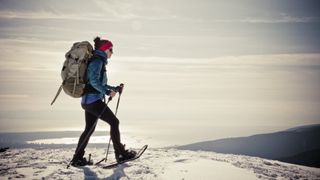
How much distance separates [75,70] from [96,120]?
1.49 metres

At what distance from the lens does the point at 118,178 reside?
6.91m

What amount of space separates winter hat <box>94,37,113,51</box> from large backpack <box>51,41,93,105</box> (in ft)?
1.00

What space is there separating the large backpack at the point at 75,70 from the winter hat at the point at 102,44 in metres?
0.31

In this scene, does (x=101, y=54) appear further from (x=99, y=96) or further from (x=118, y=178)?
(x=118, y=178)

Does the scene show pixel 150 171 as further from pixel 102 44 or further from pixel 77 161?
pixel 102 44

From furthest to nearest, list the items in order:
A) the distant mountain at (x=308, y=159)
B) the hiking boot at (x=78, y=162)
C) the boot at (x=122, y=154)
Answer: the distant mountain at (x=308, y=159), the boot at (x=122, y=154), the hiking boot at (x=78, y=162)

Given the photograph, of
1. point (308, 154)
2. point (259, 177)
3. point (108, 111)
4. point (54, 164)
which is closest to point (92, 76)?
point (108, 111)

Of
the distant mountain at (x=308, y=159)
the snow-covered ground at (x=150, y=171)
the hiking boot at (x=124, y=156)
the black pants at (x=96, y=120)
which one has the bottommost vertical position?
the distant mountain at (x=308, y=159)

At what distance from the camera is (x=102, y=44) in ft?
25.8

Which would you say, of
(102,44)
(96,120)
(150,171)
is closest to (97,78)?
(102,44)

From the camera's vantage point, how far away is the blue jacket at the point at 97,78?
7.45 m

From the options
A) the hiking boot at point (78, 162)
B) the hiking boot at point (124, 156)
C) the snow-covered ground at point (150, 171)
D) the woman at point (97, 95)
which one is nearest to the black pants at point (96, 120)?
the woman at point (97, 95)

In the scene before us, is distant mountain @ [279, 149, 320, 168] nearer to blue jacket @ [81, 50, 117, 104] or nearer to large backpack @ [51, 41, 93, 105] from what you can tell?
blue jacket @ [81, 50, 117, 104]

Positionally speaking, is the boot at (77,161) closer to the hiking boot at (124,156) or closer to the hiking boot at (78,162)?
the hiking boot at (78,162)
